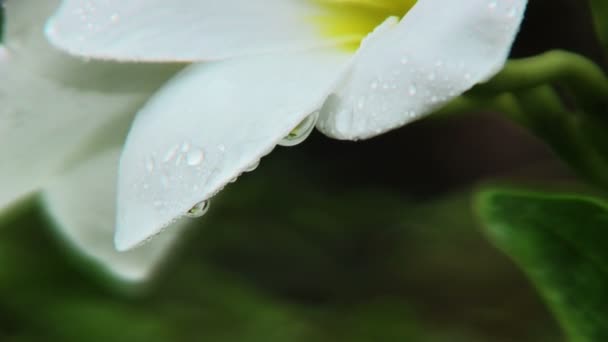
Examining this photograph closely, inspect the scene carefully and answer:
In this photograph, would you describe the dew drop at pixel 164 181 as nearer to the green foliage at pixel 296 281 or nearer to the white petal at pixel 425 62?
the white petal at pixel 425 62

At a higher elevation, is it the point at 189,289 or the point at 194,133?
the point at 194,133

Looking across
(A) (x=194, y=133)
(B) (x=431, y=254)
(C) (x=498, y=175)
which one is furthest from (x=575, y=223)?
(C) (x=498, y=175)

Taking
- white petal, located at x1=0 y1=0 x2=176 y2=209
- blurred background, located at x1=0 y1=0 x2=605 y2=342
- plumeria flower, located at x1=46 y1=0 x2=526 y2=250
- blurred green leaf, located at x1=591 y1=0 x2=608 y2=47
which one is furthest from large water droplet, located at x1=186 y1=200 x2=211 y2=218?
blurred background, located at x1=0 y1=0 x2=605 y2=342

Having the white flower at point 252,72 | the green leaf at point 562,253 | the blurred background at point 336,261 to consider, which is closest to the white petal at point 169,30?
the white flower at point 252,72

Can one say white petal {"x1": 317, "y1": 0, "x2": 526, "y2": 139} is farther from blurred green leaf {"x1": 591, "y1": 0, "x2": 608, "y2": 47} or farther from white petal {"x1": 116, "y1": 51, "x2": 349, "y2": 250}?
blurred green leaf {"x1": 591, "y1": 0, "x2": 608, "y2": 47}

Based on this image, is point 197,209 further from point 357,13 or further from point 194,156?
point 357,13

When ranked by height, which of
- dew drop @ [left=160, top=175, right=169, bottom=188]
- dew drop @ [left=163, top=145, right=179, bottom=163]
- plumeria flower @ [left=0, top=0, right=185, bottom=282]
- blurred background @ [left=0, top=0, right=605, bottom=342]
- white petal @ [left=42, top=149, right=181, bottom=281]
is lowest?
blurred background @ [left=0, top=0, right=605, bottom=342]

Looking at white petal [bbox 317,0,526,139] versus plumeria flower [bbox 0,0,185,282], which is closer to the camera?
white petal [bbox 317,0,526,139]

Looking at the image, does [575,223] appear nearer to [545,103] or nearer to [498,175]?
[545,103]
